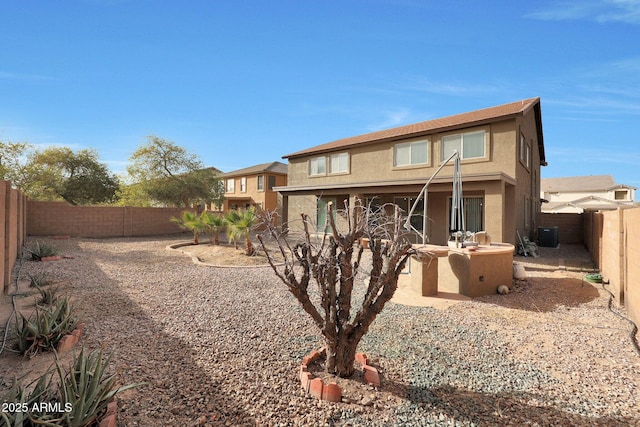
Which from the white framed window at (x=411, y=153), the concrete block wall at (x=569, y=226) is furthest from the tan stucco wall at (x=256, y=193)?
A: the concrete block wall at (x=569, y=226)

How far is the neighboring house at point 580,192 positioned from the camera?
43.6 m

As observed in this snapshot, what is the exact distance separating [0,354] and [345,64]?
1241 cm

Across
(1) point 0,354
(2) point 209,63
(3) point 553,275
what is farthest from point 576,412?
(2) point 209,63

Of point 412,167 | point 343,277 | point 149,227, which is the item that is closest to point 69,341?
point 343,277

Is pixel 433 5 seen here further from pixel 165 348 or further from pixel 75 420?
pixel 75 420

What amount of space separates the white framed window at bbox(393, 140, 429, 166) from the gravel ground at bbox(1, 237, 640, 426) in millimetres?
9718

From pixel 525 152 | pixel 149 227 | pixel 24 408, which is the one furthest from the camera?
pixel 149 227

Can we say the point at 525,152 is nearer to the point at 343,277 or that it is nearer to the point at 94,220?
the point at 343,277

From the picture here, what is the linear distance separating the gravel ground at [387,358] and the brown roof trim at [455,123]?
28.7ft

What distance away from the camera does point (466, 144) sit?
47.8 ft

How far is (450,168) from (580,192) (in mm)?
47593

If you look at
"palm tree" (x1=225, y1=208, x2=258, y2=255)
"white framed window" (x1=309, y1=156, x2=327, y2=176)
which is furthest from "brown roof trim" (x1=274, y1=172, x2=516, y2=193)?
"palm tree" (x1=225, y1=208, x2=258, y2=255)

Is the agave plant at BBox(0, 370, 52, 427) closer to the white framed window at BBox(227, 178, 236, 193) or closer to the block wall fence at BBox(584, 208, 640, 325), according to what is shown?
the block wall fence at BBox(584, 208, 640, 325)

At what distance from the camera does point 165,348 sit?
4.26 metres
